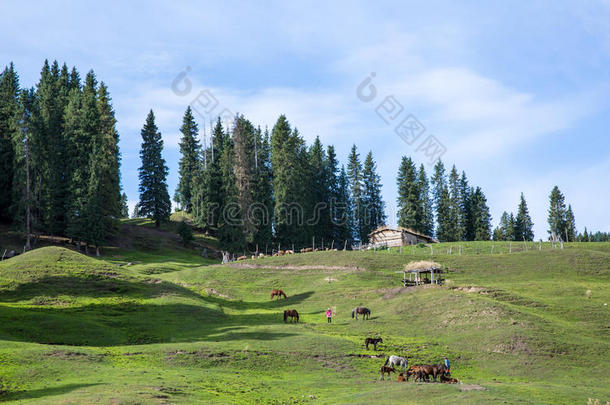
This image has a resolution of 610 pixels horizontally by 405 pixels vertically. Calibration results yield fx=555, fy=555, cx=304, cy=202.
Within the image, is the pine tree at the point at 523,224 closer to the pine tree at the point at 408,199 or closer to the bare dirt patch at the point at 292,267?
the pine tree at the point at 408,199

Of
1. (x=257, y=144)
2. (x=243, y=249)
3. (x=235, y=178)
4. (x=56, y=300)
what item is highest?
(x=257, y=144)

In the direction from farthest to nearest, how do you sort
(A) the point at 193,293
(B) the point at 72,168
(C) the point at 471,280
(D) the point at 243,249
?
1. (D) the point at 243,249
2. (B) the point at 72,168
3. (C) the point at 471,280
4. (A) the point at 193,293

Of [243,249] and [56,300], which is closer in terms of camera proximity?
[56,300]

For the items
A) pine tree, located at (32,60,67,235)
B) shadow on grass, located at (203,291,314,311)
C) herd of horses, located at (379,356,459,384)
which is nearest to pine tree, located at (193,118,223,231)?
pine tree, located at (32,60,67,235)

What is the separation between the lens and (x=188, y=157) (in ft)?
474

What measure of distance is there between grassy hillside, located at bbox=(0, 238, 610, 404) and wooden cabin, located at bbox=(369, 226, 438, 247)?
2620cm

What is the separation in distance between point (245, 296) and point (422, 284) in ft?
75.9

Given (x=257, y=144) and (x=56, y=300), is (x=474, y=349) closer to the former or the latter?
(x=56, y=300)

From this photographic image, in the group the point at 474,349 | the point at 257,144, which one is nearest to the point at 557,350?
the point at 474,349

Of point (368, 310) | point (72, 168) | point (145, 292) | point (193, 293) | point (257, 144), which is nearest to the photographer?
point (368, 310)

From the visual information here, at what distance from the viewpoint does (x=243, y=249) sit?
362 feet

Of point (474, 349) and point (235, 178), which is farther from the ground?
point (235, 178)

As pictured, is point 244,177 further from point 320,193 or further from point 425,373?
point 425,373

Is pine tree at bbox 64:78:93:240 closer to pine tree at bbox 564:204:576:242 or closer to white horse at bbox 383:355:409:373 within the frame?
white horse at bbox 383:355:409:373
